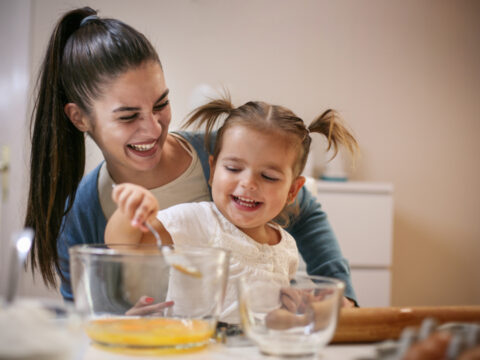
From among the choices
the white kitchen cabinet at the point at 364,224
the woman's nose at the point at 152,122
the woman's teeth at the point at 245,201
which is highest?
the woman's nose at the point at 152,122

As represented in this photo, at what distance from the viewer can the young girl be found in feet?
2.68

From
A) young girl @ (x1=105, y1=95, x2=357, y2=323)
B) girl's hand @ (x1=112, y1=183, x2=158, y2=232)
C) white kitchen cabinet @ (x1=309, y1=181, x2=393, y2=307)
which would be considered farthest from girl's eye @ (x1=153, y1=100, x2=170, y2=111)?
white kitchen cabinet @ (x1=309, y1=181, x2=393, y2=307)

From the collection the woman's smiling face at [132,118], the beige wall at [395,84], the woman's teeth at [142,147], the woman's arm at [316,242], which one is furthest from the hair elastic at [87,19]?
the beige wall at [395,84]

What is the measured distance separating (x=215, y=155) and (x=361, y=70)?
6.97 ft

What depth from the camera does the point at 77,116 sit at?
92 centimetres

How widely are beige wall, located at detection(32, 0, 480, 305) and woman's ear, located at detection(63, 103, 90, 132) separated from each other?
68.1 inches

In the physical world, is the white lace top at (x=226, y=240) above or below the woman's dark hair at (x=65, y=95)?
below

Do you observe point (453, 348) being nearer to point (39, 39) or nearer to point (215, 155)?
point (215, 155)

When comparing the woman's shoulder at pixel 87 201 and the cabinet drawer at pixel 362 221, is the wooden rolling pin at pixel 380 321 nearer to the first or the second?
the woman's shoulder at pixel 87 201

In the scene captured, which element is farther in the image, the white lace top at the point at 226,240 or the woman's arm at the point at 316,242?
the woman's arm at the point at 316,242

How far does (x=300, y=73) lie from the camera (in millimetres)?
2809

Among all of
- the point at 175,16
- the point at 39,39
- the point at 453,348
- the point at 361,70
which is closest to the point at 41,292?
the point at 39,39

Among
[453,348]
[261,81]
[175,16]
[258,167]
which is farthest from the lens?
[261,81]

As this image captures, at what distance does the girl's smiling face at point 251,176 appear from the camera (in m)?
0.85
